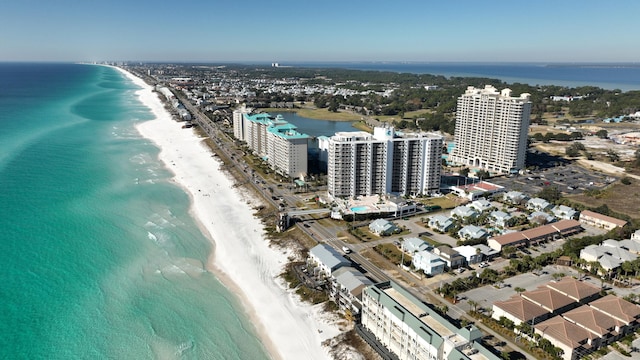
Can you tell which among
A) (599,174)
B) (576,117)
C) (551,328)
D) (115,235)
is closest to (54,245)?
(115,235)

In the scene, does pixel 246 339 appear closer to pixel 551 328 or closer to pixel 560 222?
pixel 551 328

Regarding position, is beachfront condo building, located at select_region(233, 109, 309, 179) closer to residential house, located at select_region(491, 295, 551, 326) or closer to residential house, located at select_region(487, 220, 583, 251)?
residential house, located at select_region(487, 220, 583, 251)

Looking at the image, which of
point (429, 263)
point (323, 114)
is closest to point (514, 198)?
point (429, 263)

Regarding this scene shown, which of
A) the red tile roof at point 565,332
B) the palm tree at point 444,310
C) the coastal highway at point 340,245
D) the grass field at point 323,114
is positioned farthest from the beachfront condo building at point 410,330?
the grass field at point 323,114

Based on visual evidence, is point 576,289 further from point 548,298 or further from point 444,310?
point 444,310

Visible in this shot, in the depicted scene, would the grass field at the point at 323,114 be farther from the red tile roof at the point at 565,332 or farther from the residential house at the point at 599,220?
the red tile roof at the point at 565,332
